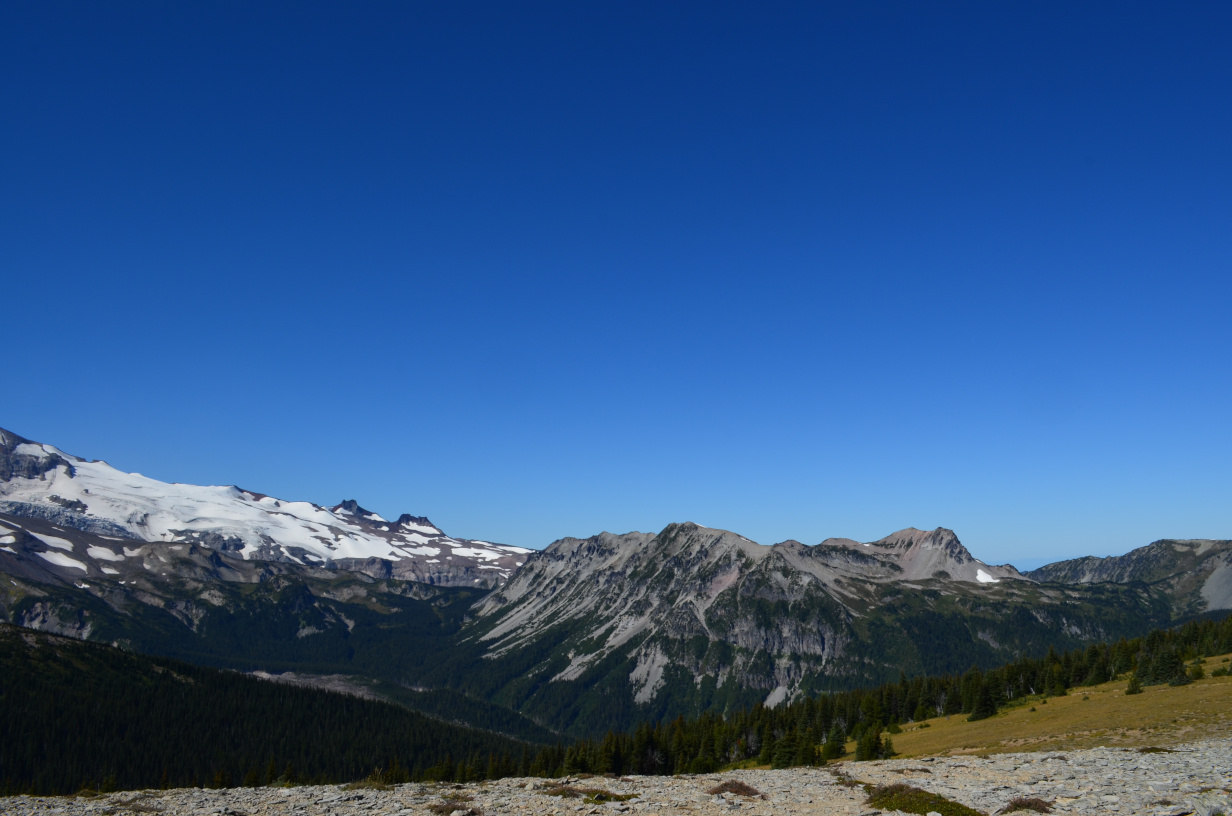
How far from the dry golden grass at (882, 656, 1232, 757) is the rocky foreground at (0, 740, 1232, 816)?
6457mm

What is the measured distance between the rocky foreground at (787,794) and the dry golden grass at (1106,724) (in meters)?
6.46

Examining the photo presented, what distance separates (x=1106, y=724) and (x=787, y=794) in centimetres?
4342

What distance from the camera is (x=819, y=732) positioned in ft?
458

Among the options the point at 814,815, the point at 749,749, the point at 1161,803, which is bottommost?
the point at 749,749

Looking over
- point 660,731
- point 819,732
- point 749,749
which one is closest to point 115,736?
point 660,731

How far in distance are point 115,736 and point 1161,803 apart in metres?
241

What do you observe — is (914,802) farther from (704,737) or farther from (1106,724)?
(704,737)

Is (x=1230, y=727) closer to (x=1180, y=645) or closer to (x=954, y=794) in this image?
(x=954, y=794)

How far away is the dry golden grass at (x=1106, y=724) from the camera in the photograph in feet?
186

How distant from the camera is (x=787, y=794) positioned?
40438 mm

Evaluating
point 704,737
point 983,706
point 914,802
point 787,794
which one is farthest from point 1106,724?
point 704,737

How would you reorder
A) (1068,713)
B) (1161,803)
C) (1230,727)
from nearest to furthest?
(1161,803) → (1230,727) → (1068,713)

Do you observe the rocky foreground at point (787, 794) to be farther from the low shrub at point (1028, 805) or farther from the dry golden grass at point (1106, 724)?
the dry golden grass at point (1106, 724)

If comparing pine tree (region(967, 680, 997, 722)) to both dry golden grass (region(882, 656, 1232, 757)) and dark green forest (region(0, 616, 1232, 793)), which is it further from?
dry golden grass (region(882, 656, 1232, 757))
